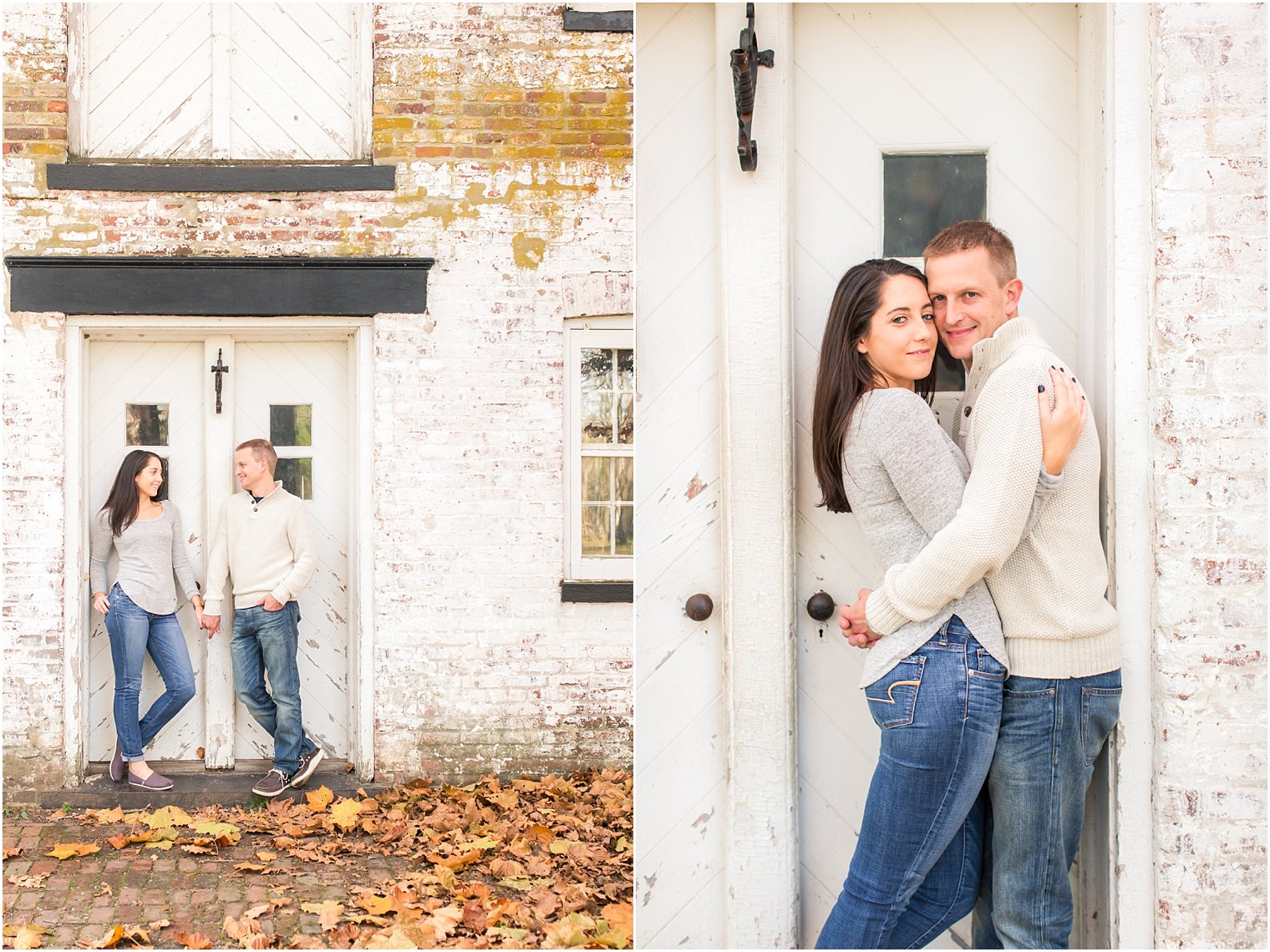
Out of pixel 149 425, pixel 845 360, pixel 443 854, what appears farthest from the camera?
pixel 149 425

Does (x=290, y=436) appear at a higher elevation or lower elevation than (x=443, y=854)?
higher

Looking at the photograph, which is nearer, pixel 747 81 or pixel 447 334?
pixel 747 81

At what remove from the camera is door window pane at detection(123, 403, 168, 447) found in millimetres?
5688

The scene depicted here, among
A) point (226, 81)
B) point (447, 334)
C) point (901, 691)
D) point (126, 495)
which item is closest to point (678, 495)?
point (901, 691)

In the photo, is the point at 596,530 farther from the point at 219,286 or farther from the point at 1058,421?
the point at 1058,421

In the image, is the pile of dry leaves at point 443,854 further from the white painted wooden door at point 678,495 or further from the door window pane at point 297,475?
the door window pane at point 297,475

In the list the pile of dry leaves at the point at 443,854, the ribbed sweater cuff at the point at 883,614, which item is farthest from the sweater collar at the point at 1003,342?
the pile of dry leaves at the point at 443,854

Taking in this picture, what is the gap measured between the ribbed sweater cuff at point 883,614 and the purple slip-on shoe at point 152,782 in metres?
4.61

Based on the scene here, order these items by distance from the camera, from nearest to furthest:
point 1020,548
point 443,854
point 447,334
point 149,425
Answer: point 1020,548
point 443,854
point 447,334
point 149,425

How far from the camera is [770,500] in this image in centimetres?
285

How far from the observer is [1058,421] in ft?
7.65

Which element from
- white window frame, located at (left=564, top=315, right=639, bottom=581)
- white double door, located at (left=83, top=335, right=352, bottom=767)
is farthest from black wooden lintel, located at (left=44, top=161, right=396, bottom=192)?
white window frame, located at (left=564, top=315, right=639, bottom=581)

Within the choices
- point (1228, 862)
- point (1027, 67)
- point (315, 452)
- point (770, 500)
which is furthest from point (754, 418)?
point (315, 452)

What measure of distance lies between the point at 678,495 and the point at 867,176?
3.63 feet
